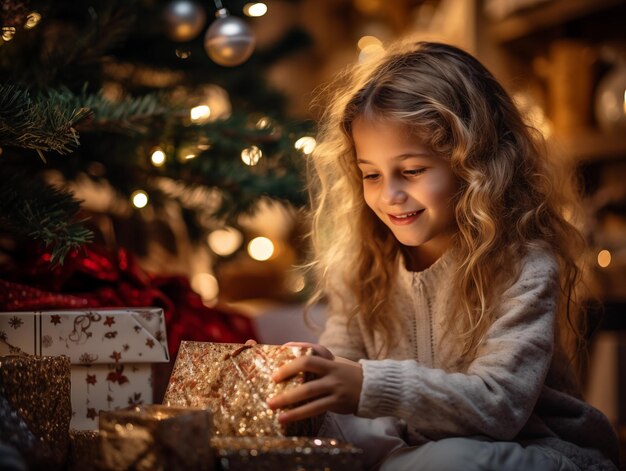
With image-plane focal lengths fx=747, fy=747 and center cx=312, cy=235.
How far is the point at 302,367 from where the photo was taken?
80 centimetres

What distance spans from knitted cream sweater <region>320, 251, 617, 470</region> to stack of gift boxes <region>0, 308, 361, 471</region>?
0.39 ft

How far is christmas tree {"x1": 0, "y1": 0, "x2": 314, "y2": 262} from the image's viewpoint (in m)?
0.94

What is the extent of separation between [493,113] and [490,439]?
0.47m

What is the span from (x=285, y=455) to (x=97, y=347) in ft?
1.29

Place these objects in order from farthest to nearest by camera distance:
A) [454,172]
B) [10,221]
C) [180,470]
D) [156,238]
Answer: [156,238]
[454,172]
[10,221]
[180,470]

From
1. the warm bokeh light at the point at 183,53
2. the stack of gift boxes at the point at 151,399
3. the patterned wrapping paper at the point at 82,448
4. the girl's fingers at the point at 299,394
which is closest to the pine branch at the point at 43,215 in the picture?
the stack of gift boxes at the point at 151,399

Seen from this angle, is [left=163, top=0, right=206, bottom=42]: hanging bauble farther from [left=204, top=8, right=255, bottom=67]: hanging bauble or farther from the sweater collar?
the sweater collar

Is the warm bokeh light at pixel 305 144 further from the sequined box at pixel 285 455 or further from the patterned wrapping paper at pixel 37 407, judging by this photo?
the sequined box at pixel 285 455

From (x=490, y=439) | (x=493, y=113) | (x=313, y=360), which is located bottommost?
(x=490, y=439)

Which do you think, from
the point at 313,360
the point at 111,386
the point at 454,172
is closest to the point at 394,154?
the point at 454,172

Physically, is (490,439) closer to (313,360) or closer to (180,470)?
(313,360)

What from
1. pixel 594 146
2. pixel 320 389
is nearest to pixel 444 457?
pixel 320 389

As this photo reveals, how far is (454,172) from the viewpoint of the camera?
3.40ft

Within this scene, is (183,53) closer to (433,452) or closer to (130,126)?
(130,126)
